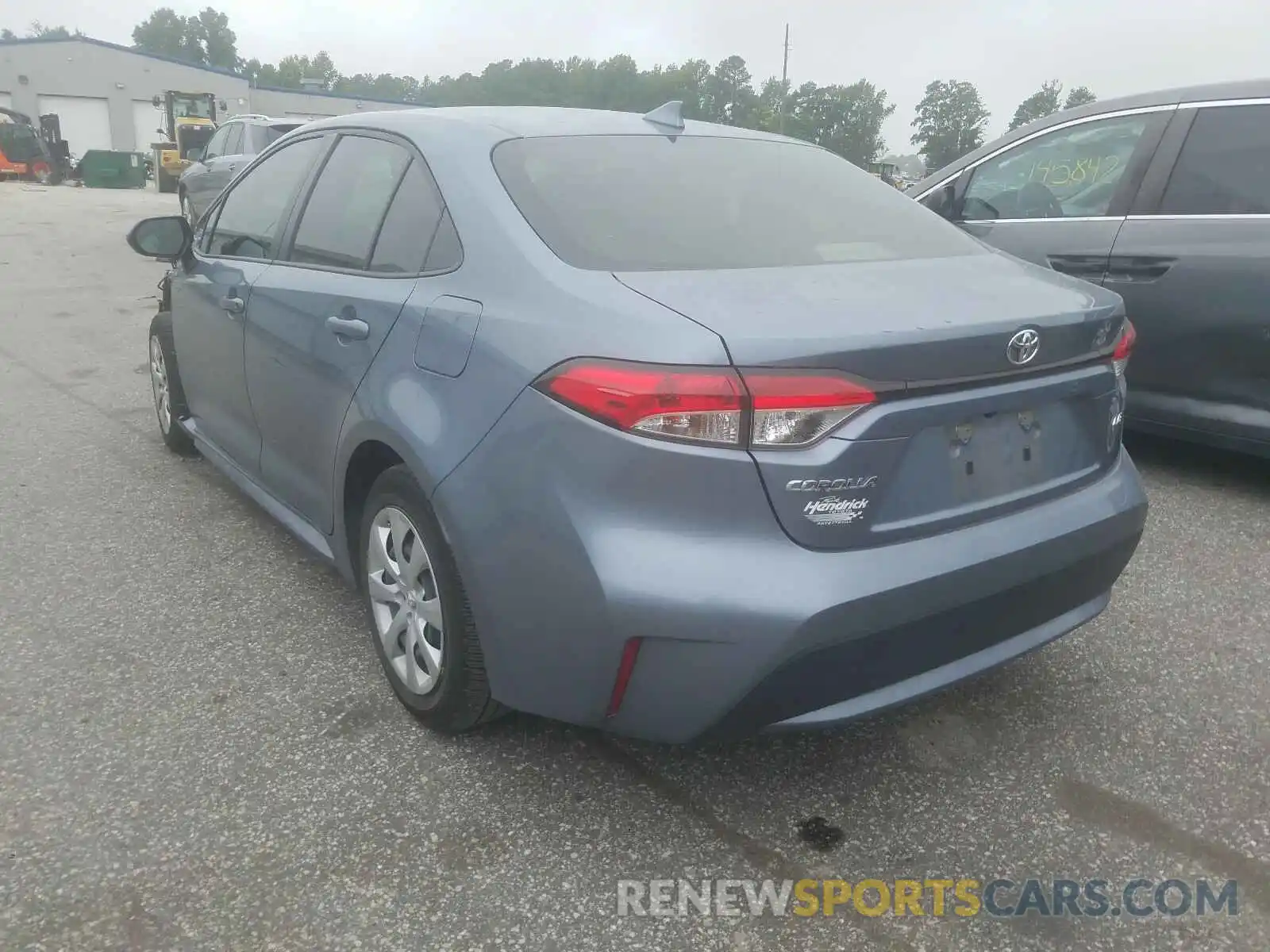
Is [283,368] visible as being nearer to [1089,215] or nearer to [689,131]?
[689,131]

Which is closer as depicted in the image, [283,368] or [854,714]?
[854,714]

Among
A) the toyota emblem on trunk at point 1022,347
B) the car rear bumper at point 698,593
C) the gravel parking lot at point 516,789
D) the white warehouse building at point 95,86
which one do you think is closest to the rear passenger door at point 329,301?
the gravel parking lot at point 516,789

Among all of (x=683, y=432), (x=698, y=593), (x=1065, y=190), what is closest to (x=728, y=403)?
(x=683, y=432)

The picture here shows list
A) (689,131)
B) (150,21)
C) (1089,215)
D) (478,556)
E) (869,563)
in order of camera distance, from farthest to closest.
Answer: (150,21)
(1089,215)
(689,131)
(478,556)
(869,563)

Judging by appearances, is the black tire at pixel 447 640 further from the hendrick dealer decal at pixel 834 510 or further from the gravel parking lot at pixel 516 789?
the hendrick dealer decal at pixel 834 510

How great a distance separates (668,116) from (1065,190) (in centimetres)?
261

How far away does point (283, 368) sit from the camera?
10.3 ft

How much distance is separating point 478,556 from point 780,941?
0.97 metres

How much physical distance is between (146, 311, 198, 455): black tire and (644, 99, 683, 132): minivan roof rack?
2.39m

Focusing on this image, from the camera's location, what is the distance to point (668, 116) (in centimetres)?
312

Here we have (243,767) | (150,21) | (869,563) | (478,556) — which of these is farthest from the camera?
(150,21)

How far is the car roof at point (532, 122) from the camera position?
2832 mm

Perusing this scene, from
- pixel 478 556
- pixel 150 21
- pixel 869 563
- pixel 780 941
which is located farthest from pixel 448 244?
pixel 150 21

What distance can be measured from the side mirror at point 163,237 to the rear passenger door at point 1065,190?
130 inches
